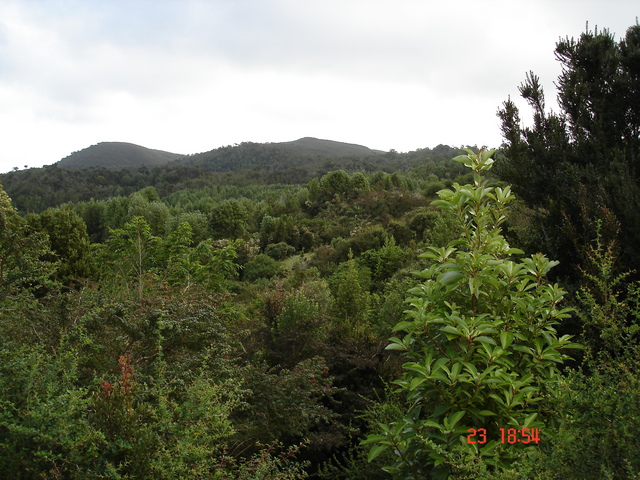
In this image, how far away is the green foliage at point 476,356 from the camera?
2082 millimetres

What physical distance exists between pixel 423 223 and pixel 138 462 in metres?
17.0

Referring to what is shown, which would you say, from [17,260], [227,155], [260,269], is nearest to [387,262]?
[260,269]

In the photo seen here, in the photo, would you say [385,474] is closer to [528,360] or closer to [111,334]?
[528,360]

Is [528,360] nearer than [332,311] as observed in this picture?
Yes

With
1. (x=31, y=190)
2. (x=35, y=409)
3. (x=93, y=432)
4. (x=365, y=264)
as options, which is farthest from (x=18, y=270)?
(x=31, y=190)

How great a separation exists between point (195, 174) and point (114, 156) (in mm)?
77123

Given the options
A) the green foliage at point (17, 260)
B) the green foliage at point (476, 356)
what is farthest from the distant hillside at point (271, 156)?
the green foliage at point (476, 356)

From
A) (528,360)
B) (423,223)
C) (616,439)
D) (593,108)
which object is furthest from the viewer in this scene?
(423,223)

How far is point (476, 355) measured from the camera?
7.18ft

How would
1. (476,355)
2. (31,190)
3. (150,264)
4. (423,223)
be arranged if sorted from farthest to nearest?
1. (31,190)
2. (423,223)
3. (150,264)
4. (476,355)

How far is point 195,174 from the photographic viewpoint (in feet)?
312

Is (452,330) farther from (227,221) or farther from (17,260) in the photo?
(227,221)
